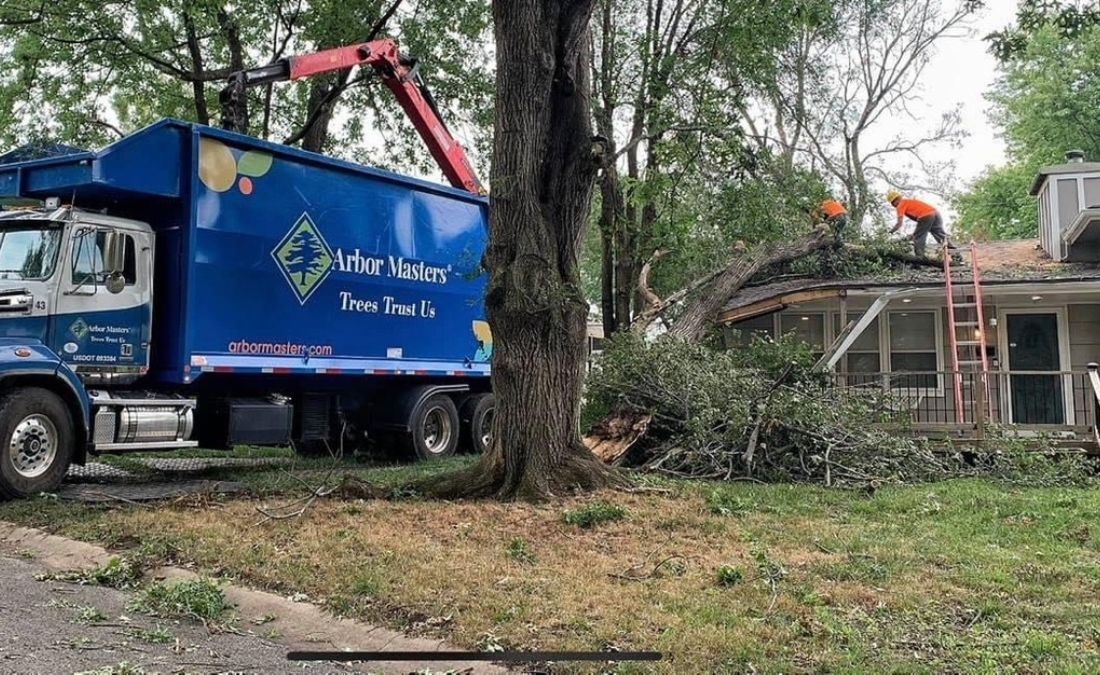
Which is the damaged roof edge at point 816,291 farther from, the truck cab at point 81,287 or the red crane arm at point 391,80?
the truck cab at point 81,287

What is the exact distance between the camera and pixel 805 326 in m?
17.2

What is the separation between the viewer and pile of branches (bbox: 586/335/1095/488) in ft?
34.3

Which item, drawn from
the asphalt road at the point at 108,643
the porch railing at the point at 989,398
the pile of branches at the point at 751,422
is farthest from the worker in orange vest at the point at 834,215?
the asphalt road at the point at 108,643

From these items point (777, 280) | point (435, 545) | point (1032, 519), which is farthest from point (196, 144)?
point (777, 280)

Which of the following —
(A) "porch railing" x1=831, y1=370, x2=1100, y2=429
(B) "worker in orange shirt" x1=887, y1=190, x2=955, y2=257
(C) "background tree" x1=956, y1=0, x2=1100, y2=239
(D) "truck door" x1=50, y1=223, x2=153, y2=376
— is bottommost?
(A) "porch railing" x1=831, y1=370, x2=1100, y2=429

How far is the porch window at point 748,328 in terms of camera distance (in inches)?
672

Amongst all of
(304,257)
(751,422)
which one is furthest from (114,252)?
(751,422)

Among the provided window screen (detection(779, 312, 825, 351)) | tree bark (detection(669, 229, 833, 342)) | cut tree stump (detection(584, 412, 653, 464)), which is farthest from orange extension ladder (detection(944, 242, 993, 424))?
cut tree stump (detection(584, 412, 653, 464))

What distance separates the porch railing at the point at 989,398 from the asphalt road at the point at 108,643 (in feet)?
31.7

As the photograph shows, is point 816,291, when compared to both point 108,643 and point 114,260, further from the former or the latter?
point 108,643

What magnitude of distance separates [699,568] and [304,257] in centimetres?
721

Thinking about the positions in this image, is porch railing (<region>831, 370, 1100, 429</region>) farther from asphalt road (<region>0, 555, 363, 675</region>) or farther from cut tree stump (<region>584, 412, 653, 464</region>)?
asphalt road (<region>0, 555, 363, 675</region>)

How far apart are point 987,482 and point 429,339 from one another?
7623 millimetres

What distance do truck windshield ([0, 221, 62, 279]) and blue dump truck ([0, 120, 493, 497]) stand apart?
15 millimetres
